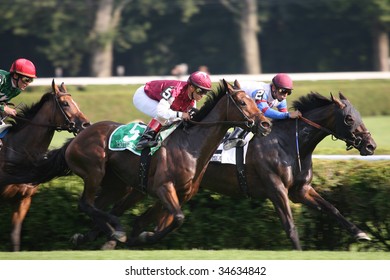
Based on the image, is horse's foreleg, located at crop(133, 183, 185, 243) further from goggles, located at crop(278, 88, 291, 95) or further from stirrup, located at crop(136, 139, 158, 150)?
goggles, located at crop(278, 88, 291, 95)

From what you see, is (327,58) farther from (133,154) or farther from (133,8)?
(133,154)

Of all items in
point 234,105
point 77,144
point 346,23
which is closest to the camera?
point 234,105

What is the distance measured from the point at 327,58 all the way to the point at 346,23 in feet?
4.72

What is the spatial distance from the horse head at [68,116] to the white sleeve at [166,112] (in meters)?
0.91

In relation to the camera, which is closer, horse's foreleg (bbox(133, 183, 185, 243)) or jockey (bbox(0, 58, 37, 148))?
horse's foreleg (bbox(133, 183, 185, 243))

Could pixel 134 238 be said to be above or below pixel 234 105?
below

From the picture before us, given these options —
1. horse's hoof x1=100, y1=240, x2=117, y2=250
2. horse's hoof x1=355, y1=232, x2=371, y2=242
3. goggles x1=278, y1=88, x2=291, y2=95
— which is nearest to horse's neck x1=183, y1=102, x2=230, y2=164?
goggles x1=278, y1=88, x2=291, y2=95

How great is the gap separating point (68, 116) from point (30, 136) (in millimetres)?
390

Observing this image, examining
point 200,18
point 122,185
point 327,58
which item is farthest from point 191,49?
point 122,185

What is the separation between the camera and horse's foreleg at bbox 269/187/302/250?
7527mm

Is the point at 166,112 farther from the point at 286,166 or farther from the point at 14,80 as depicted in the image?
the point at 14,80

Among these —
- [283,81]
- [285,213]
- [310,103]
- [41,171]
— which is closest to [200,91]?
[283,81]

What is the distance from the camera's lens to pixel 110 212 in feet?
26.5

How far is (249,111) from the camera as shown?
741 centimetres
